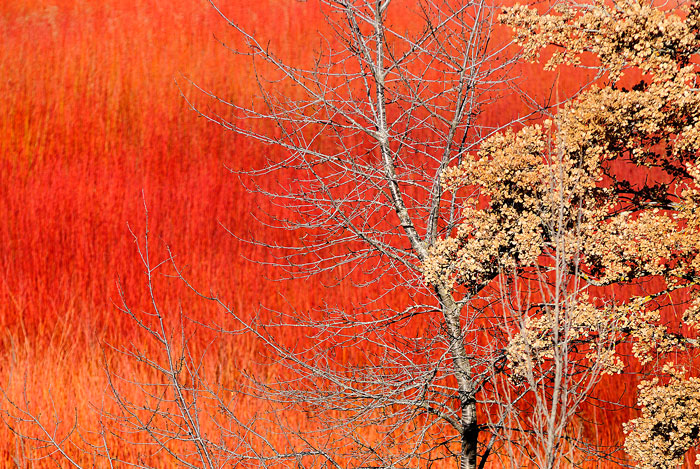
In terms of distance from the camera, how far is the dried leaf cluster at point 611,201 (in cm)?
273

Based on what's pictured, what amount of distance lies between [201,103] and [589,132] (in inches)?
294

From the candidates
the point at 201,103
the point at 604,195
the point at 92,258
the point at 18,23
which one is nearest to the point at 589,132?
the point at 604,195

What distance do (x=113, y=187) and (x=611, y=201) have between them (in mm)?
6484

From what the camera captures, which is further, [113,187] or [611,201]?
[113,187]

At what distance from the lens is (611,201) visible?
117 inches

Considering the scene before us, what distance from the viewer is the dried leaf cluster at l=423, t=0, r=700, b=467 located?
273 cm

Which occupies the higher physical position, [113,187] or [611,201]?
[113,187]

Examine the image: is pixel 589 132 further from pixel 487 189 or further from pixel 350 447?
pixel 350 447

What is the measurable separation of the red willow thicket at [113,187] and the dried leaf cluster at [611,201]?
1930 millimetres

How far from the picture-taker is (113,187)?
761 cm

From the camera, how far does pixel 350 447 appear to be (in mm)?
4641

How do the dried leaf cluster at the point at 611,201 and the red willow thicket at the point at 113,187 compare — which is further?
the red willow thicket at the point at 113,187

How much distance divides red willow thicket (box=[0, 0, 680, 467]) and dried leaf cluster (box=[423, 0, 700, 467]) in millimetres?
1930

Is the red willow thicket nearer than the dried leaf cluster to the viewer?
No
